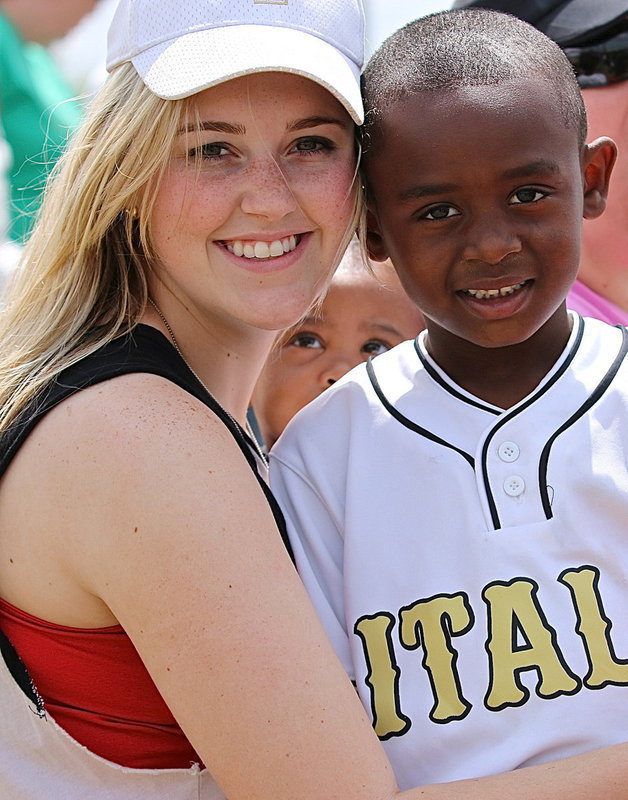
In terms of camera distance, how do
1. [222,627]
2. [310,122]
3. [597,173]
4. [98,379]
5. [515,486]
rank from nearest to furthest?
[222,627] < [98,379] < [515,486] < [310,122] < [597,173]

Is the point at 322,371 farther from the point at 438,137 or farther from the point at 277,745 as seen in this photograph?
the point at 277,745

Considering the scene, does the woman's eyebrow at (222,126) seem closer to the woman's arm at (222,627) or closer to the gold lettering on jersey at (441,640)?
the woman's arm at (222,627)

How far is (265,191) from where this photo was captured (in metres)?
1.92

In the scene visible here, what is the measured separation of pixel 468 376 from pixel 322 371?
1030 millimetres

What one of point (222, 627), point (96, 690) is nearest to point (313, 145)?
point (222, 627)

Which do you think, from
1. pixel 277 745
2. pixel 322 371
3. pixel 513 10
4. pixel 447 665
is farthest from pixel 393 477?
pixel 513 10

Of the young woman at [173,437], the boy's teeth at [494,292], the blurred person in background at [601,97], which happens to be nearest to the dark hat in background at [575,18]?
the blurred person in background at [601,97]

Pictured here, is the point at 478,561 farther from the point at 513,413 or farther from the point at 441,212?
the point at 441,212

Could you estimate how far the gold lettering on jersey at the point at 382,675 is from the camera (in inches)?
72.2

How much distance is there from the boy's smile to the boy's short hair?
3cm

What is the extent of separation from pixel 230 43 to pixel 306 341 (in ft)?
4.40

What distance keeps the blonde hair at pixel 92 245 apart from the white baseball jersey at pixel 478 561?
47 centimetres

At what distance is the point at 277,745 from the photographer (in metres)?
1.62

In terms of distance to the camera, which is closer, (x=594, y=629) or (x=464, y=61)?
(x=594, y=629)
